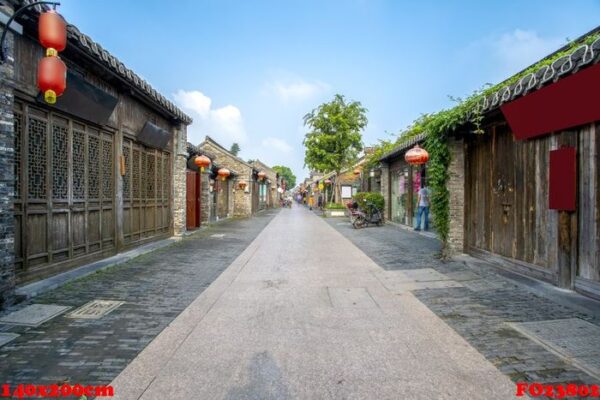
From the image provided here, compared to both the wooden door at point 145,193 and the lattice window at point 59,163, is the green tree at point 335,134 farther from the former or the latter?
the lattice window at point 59,163

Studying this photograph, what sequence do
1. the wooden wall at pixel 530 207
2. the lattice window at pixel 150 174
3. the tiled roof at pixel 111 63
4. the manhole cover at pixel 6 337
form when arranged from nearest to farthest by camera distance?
the manhole cover at pixel 6 337 → the wooden wall at pixel 530 207 → the tiled roof at pixel 111 63 → the lattice window at pixel 150 174

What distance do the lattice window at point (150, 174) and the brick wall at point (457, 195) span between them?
8.04 metres

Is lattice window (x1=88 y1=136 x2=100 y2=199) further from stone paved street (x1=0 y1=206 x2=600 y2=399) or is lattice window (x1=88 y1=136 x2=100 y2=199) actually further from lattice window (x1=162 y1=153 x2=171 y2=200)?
lattice window (x1=162 y1=153 x2=171 y2=200)

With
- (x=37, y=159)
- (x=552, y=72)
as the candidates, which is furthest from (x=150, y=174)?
(x=552, y=72)

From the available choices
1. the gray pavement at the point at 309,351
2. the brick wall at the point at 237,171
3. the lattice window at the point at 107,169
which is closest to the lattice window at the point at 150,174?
the lattice window at the point at 107,169

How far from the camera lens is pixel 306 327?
13.2 ft

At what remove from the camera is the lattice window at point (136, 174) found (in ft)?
30.6

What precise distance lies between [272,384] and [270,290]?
9.38 ft

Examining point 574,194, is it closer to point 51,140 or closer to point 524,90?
point 524,90

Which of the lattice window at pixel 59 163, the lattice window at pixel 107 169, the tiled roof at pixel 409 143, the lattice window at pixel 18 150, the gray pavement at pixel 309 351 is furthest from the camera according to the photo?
the tiled roof at pixel 409 143

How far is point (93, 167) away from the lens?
7.36m

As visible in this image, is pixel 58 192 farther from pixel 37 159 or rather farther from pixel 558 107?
pixel 558 107

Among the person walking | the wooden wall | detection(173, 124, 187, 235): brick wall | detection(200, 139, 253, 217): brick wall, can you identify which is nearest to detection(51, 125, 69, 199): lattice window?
detection(173, 124, 187, 235): brick wall

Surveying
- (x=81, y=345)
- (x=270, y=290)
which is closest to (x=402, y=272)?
(x=270, y=290)
